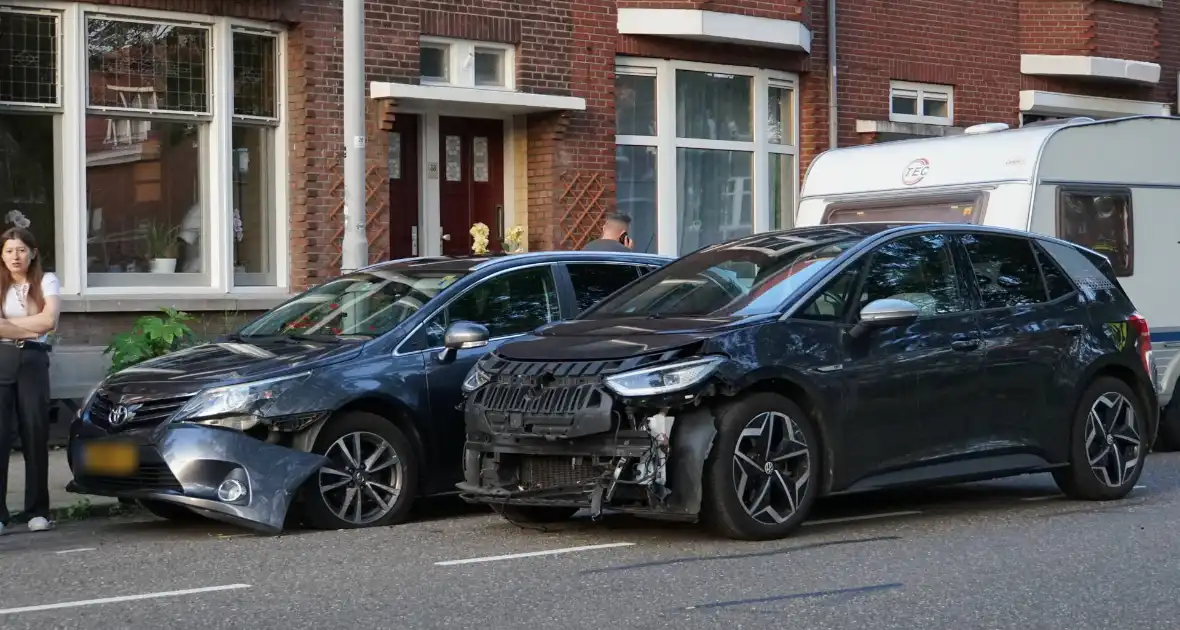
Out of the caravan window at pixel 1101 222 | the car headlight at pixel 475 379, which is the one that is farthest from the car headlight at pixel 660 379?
the caravan window at pixel 1101 222

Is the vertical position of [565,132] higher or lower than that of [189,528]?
higher

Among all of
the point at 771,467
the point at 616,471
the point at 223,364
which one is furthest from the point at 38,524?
the point at 771,467

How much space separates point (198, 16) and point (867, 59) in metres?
8.37

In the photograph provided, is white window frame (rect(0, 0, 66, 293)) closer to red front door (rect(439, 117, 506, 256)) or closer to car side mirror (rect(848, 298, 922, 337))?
red front door (rect(439, 117, 506, 256))

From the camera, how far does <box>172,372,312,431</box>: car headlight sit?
920cm

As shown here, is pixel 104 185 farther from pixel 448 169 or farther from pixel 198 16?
pixel 448 169

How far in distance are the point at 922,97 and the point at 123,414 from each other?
1370cm

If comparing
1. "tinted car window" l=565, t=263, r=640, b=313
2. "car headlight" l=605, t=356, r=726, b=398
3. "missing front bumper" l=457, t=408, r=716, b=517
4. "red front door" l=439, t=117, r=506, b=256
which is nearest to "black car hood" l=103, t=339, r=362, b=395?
"missing front bumper" l=457, t=408, r=716, b=517

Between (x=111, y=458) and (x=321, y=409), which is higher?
(x=321, y=409)

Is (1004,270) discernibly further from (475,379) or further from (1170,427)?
(1170,427)

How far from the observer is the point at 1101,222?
1348cm

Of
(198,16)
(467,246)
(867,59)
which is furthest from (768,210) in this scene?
(198,16)

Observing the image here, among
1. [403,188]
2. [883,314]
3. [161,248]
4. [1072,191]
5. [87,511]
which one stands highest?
[403,188]

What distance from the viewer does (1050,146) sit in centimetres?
1316
